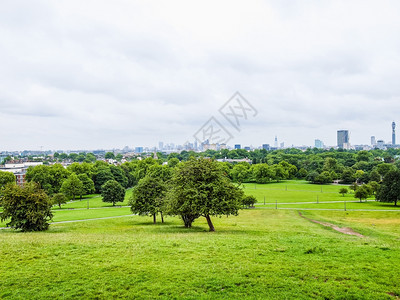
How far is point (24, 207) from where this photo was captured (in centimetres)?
2347

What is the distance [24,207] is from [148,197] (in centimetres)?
1274

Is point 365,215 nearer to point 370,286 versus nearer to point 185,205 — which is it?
point 185,205

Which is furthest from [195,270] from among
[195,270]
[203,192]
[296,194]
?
[296,194]

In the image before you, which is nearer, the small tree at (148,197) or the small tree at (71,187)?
the small tree at (148,197)

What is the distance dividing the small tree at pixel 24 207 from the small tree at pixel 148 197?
10.1m

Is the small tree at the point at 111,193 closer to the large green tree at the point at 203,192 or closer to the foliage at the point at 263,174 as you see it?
the large green tree at the point at 203,192

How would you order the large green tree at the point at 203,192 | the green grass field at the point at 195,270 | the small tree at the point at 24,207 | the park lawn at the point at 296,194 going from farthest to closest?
the park lawn at the point at 296,194 < the small tree at the point at 24,207 < the large green tree at the point at 203,192 < the green grass field at the point at 195,270

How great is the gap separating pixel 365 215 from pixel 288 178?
285ft

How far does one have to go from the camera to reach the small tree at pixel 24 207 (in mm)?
23219

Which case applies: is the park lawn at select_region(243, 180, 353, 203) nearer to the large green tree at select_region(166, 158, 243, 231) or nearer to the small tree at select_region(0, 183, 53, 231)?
the large green tree at select_region(166, 158, 243, 231)

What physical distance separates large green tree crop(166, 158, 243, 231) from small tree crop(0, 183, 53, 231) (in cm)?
1144

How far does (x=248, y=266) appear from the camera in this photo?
11727 mm

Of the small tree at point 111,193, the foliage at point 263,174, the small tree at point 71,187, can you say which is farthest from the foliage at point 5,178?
the foliage at point 263,174

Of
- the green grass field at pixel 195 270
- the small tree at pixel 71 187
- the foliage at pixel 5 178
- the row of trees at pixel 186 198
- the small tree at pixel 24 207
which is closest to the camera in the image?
the green grass field at pixel 195 270
